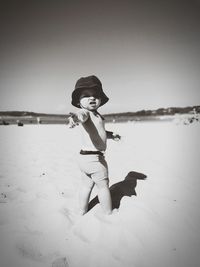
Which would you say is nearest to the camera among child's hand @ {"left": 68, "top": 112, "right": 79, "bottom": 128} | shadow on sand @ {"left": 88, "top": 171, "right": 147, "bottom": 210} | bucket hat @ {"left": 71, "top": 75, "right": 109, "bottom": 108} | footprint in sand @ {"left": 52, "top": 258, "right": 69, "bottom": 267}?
footprint in sand @ {"left": 52, "top": 258, "right": 69, "bottom": 267}

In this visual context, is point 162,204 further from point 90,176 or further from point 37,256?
point 37,256

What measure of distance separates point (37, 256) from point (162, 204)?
1.84 metres

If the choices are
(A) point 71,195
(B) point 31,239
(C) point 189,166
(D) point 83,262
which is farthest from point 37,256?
(C) point 189,166

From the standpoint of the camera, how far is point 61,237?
246cm

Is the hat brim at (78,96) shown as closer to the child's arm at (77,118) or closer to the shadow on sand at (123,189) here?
the child's arm at (77,118)

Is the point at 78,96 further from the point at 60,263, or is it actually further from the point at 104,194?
the point at 60,263

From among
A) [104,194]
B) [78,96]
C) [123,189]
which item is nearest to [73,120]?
[78,96]

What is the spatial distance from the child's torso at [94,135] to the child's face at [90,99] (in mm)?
103

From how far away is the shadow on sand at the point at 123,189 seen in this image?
3240 mm

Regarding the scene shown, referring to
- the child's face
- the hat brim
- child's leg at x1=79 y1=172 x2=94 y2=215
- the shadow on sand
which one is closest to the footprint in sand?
child's leg at x1=79 y1=172 x2=94 y2=215

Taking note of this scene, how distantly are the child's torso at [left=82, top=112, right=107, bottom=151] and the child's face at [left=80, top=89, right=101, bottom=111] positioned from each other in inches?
4.1

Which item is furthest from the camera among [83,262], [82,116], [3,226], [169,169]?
[169,169]

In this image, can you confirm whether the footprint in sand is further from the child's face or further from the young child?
the child's face

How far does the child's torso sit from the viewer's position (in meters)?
2.67
